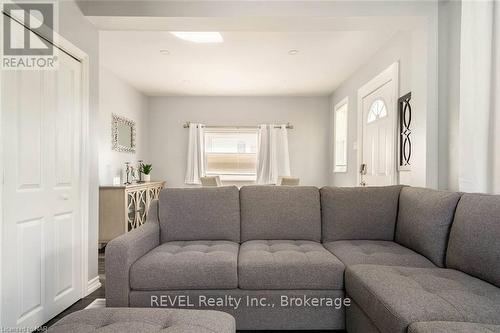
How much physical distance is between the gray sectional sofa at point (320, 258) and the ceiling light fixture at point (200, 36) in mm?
1803

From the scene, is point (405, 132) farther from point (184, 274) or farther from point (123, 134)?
point (123, 134)

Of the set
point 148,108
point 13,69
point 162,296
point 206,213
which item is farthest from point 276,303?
point 148,108

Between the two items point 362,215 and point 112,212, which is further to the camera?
point 112,212

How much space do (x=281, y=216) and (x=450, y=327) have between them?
1493mm

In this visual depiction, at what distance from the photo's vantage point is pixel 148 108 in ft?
19.9

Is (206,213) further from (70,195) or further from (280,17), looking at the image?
(280,17)

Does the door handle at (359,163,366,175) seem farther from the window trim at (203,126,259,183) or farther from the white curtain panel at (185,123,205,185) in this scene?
the white curtain panel at (185,123,205,185)

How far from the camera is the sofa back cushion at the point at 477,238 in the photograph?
152 centimetres

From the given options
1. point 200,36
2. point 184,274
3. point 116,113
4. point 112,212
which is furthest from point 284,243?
point 116,113

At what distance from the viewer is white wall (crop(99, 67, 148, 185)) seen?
4.27 metres

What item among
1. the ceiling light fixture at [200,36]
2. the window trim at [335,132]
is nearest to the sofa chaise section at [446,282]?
the ceiling light fixture at [200,36]

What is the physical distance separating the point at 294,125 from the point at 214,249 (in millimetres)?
4284

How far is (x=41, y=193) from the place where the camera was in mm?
2027

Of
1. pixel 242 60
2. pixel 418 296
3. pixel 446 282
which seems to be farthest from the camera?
pixel 242 60
